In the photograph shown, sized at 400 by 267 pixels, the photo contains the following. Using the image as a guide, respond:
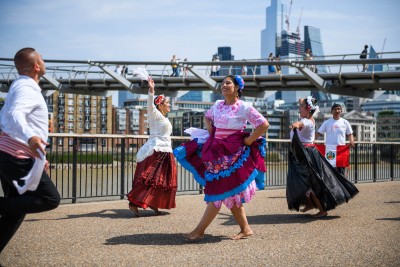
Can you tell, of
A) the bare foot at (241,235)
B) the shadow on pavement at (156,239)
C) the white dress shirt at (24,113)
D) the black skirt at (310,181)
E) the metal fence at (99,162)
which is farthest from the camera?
the metal fence at (99,162)

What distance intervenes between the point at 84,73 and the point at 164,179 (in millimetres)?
41263

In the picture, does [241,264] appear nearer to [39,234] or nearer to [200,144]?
[200,144]

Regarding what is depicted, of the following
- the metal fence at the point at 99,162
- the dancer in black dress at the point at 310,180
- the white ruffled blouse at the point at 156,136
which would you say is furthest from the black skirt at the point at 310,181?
the metal fence at the point at 99,162

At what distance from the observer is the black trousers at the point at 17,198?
12.4 ft

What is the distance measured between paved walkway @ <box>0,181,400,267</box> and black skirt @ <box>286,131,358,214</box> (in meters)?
0.24

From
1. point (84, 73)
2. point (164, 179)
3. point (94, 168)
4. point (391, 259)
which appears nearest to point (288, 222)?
point (164, 179)

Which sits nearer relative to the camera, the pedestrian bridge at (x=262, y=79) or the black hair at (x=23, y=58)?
the black hair at (x=23, y=58)

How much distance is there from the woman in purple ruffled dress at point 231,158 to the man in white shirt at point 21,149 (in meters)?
1.83

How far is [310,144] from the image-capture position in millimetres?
7508

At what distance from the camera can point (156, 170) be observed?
7.45 metres

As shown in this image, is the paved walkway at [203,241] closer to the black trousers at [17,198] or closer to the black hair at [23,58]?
the black trousers at [17,198]

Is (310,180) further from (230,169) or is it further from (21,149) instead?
(21,149)

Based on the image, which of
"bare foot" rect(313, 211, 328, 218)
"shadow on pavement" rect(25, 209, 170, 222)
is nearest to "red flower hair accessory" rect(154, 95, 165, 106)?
"shadow on pavement" rect(25, 209, 170, 222)

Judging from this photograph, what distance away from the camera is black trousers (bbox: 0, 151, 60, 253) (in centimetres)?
378
